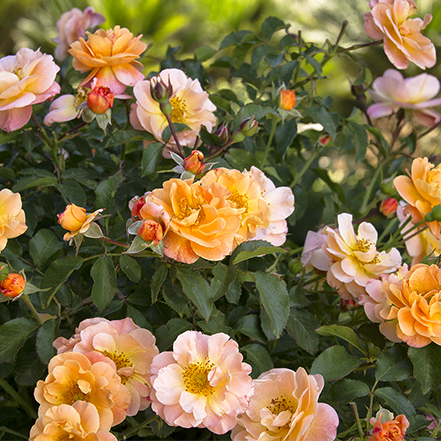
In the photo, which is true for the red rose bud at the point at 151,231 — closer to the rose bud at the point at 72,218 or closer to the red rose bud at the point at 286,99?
the rose bud at the point at 72,218

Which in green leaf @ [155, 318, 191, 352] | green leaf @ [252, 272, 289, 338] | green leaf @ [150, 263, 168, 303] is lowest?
green leaf @ [155, 318, 191, 352]

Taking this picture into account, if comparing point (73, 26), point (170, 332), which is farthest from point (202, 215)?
point (73, 26)

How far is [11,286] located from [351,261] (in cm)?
31

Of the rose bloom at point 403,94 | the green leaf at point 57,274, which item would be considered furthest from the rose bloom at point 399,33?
the green leaf at point 57,274

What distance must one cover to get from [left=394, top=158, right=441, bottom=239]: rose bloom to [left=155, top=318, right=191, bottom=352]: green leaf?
0.88 feet

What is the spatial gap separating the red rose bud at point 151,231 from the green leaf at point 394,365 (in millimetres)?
221

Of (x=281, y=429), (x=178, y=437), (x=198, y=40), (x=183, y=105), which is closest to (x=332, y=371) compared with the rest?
(x=281, y=429)

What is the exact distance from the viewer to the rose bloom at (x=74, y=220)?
13.3 inches

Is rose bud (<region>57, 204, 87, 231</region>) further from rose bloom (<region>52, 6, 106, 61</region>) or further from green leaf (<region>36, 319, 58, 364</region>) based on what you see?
rose bloom (<region>52, 6, 106, 61</region>)

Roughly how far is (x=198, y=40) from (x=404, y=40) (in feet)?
11.6

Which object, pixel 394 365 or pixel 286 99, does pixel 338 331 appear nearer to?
pixel 394 365

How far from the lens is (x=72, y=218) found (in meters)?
0.34

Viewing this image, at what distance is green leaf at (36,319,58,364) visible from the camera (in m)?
0.38

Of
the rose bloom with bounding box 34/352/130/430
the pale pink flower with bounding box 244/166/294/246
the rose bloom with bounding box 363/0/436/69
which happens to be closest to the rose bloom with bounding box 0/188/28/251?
the rose bloom with bounding box 34/352/130/430
